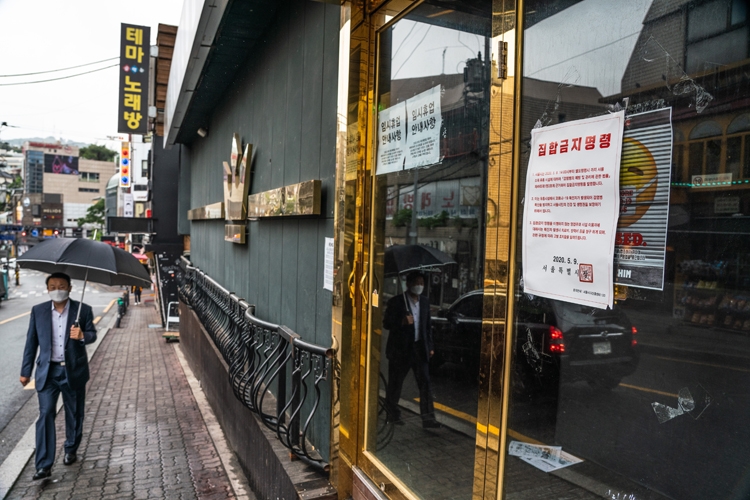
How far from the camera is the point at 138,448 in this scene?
698cm

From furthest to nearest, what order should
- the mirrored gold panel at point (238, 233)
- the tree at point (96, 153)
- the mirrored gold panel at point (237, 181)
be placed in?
the tree at point (96, 153)
the mirrored gold panel at point (238, 233)
the mirrored gold panel at point (237, 181)

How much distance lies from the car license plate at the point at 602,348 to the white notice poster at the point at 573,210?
0.12 metres

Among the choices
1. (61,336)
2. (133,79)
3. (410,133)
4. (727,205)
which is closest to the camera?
(727,205)

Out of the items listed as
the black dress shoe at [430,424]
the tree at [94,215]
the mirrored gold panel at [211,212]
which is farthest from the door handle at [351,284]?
the tree at [94,215]

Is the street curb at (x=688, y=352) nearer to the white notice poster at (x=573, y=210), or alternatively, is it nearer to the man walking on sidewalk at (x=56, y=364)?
the white notice poster at (x=573, y=210)

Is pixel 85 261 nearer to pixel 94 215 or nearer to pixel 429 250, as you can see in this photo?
pixel 429 250

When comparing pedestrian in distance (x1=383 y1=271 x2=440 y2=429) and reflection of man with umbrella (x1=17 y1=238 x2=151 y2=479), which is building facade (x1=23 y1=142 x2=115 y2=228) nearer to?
reflection of man with umbrella (x1=17 y1=238 x2=151 y2=479)

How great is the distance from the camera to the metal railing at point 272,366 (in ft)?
13.8

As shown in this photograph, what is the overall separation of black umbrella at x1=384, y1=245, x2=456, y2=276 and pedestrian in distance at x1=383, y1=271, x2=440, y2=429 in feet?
0.20

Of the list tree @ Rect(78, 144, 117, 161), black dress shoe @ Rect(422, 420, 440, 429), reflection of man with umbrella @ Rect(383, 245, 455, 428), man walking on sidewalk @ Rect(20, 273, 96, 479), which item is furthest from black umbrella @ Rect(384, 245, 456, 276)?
tree @ Rect(78, 144, 117, 161)

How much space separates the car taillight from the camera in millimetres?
2025

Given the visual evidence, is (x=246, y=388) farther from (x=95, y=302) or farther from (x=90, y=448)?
(x=95, y=302)

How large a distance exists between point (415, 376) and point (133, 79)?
21.9 m

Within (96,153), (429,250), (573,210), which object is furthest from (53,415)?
(96,153)
